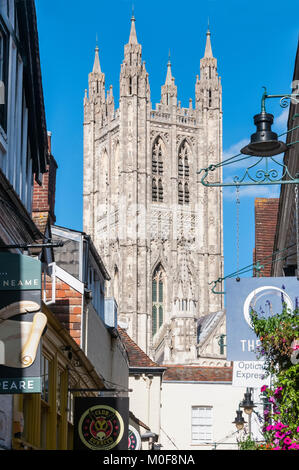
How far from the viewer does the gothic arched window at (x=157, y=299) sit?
10119 centimetres

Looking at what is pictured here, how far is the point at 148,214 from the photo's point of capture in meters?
103

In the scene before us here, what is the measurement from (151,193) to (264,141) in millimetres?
92951

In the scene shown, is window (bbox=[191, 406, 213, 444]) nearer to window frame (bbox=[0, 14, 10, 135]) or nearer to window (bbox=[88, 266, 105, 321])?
window (bbox=[88, 266, 105, 321])

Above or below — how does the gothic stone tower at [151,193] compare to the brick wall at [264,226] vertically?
above

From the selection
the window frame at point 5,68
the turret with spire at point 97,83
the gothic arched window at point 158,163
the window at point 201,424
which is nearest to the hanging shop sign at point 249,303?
the window frame at point 5,68

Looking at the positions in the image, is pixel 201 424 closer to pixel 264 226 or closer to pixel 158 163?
pixel 264 226

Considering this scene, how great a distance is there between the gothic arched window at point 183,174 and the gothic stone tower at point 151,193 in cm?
10

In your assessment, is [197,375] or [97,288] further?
[197,375]

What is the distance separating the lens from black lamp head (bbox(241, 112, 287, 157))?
11.7 m

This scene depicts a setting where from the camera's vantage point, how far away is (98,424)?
13.8m

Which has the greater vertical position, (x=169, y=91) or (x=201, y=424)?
(x=169, y=91)

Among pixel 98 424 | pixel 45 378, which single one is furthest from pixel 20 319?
pixel 98 424

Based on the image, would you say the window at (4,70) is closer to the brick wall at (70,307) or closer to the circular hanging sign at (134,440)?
the brick wall at (70,307)

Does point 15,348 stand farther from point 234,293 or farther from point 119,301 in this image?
point 119,301
